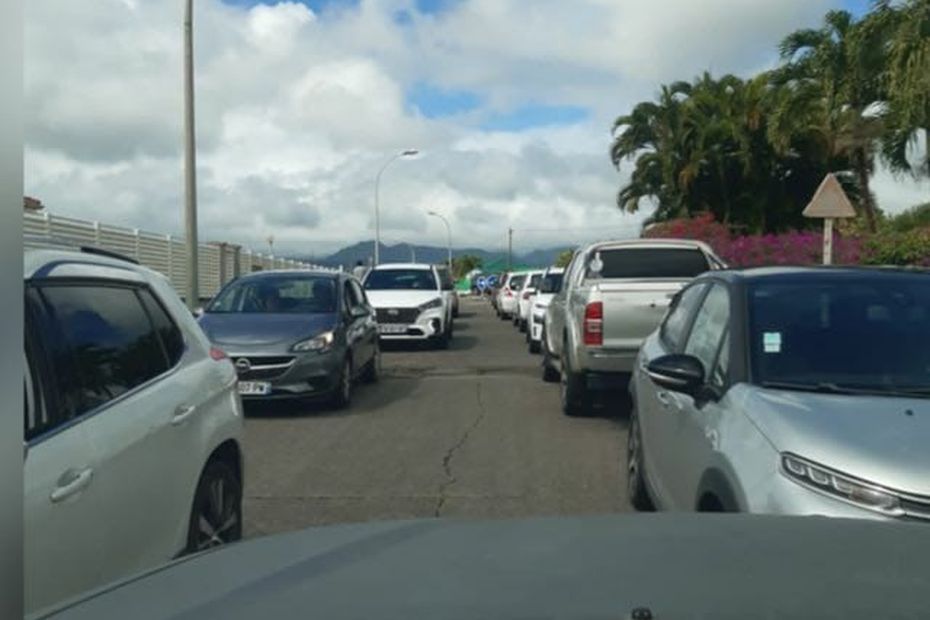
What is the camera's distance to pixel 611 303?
34.0 ft

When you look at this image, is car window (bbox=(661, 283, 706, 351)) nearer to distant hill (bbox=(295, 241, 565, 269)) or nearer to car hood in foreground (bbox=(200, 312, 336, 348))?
car hood in foreground (bbox=(200, 312, 336, 348))

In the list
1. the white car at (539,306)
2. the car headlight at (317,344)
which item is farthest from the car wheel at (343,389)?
the white car at (539,306)

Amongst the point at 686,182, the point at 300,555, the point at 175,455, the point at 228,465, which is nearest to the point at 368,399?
the point at 228,465

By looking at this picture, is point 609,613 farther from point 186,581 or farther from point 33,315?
point 33,315

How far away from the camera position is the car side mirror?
5.26 meters

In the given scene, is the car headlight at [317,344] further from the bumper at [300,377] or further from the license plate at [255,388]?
the license plate at [255,388]

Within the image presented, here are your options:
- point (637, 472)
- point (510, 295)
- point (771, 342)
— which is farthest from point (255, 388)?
point (510, 295)

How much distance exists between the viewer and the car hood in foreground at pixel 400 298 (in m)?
20.8

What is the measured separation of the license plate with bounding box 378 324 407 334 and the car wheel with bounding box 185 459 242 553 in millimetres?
15178

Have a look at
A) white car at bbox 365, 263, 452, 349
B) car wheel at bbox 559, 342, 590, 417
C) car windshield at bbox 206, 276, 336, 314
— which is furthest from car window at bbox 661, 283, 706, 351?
white car at bbox 365, 263, 452, 349

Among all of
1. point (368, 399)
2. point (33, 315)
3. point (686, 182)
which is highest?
Answer: point (686, 182)

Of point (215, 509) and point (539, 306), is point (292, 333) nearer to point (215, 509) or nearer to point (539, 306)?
point (215, 509)

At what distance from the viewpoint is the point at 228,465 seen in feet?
17.8

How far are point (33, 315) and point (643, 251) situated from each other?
904 centimetres
